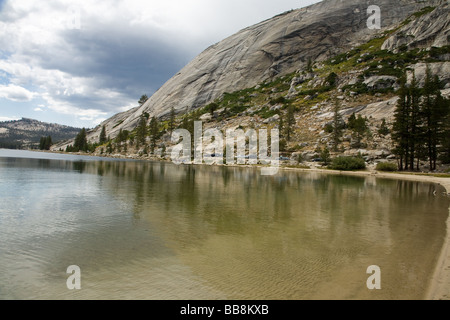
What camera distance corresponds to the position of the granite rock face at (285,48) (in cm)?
15712

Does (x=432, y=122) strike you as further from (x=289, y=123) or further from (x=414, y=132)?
(x=289, y=123)

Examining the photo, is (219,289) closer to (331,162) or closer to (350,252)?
(350,252)

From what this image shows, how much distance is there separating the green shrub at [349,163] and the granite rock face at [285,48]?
109 m

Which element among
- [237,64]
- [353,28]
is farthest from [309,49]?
[237,64]

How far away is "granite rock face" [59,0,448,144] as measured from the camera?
516 feet

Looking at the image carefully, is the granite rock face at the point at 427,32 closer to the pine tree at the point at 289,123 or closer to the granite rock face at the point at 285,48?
the granite rock face at the point at 285,48

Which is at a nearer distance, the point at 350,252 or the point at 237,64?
the point at 350,252

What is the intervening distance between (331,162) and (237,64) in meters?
119

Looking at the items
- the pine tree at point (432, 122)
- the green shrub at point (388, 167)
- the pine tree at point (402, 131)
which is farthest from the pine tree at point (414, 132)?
the green shrub at point (388, 167)

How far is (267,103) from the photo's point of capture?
124625 mm

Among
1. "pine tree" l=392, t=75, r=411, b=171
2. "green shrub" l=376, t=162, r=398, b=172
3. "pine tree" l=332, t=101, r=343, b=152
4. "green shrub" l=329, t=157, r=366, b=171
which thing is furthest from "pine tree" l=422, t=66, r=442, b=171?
"pine tree" l=332, t=101, r=343, b=152

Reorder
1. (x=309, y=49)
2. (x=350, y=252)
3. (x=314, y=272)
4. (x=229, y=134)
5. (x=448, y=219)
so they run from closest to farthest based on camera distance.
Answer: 1. (x=314, y=272)
2. (x=350, y=252)
3. (x=448, y=219)
4. (x=229, y=134)
5. (x=309, y=49)

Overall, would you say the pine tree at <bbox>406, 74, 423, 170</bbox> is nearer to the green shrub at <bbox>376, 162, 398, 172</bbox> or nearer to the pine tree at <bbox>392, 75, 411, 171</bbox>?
the pine tree at <bbox>392, 75, 411, 171</bbox>
